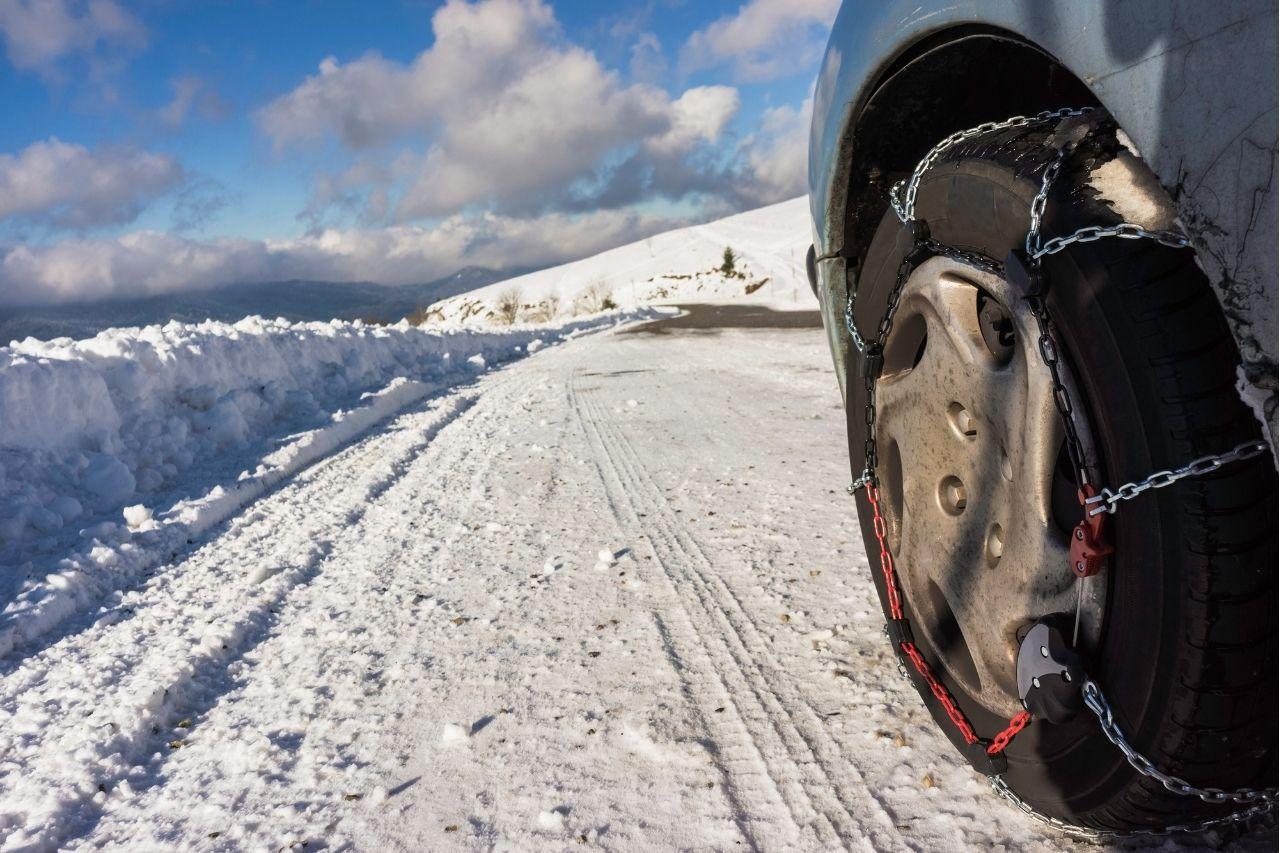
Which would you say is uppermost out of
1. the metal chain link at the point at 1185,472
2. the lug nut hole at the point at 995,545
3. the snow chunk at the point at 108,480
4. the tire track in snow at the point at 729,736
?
the metal chain link at the point at 1185,472

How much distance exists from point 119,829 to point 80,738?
0.47 m

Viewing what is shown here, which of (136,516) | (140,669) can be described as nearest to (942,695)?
(140,669)

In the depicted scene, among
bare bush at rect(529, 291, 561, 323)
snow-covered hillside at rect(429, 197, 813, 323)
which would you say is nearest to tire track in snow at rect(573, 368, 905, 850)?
bare bush at rect(529, 291, 561, 323)

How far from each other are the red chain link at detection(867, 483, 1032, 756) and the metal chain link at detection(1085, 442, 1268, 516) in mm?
484

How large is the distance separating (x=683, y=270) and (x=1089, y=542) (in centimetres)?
8953

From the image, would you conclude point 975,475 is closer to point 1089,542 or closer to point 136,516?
point 1089,542

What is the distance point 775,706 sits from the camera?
6.79 feet

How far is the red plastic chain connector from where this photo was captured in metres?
1.15

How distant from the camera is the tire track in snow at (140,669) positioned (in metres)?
1.92

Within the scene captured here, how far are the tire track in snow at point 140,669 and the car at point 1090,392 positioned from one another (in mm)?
2088

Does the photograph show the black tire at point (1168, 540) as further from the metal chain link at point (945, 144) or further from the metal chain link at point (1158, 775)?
the metal chain link at point (945, 144)

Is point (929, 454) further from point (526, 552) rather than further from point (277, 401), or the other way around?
point (277, 401)

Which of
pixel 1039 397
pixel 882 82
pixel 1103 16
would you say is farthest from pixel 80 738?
pixel 1103 16

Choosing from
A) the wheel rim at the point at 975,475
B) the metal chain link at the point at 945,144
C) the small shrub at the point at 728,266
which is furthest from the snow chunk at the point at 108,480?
the small shrub at the point at 728,266
